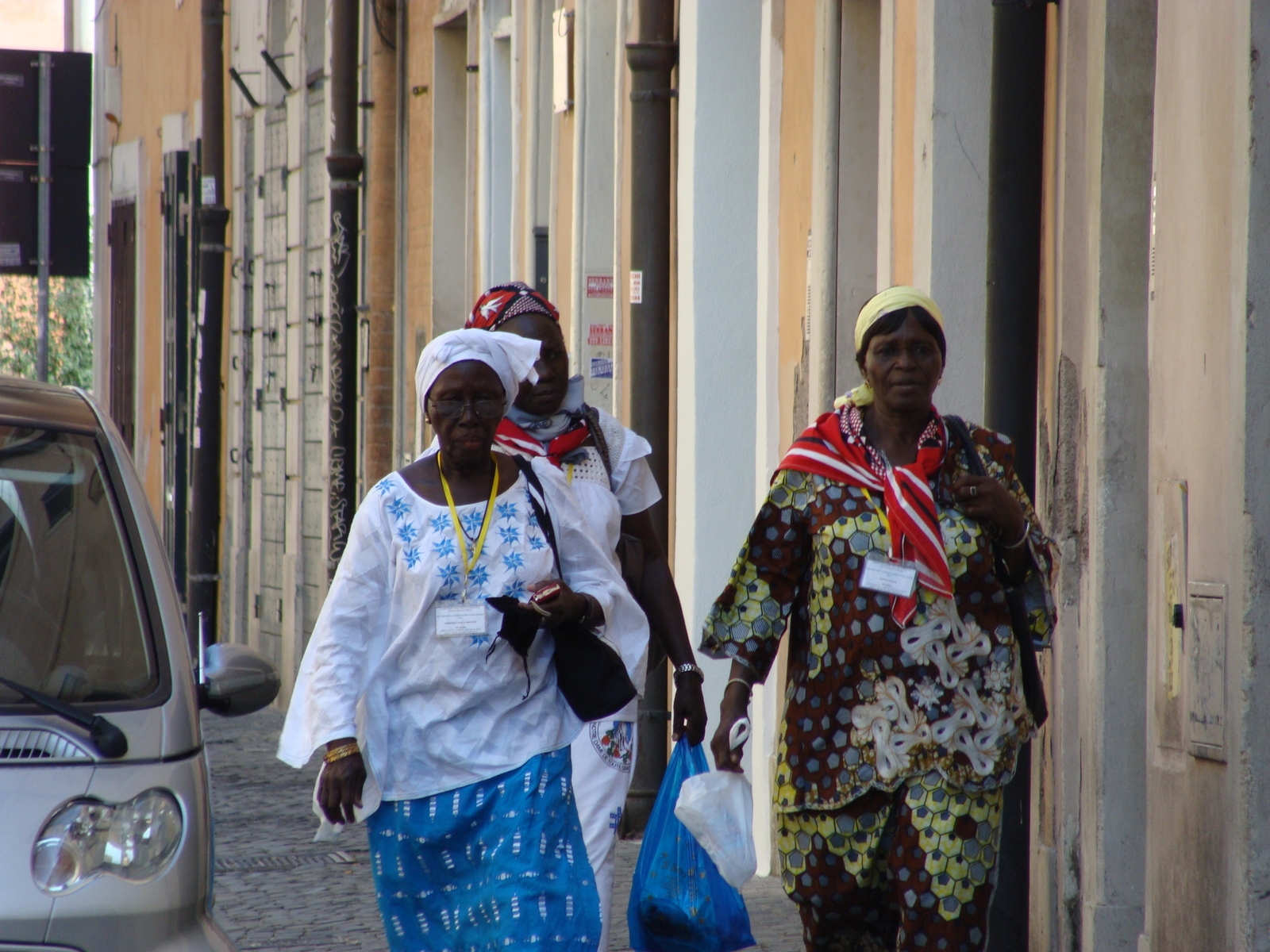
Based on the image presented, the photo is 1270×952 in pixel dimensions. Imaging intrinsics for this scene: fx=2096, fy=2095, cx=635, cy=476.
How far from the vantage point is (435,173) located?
14141 millimetres

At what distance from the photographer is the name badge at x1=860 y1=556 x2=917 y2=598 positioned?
4.47 metres

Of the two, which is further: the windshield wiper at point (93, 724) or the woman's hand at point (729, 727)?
the woman's hand at point (729, 727)

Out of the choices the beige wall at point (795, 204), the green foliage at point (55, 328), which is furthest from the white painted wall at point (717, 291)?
the green foliage at point (55, 328)

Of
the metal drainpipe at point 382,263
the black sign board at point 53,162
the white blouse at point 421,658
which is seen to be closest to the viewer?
the white blouse at point 421,658

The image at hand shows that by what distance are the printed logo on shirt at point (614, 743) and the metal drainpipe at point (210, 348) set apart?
36.2 ft

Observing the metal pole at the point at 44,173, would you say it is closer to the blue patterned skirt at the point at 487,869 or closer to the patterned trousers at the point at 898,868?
the blue patterned skirt at the point at 487,869

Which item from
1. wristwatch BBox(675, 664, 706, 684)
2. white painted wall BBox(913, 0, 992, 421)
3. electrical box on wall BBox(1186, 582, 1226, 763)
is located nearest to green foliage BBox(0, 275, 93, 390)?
white painted wall BBox(913, 0, 992, 421)

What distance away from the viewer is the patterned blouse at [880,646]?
4535mm

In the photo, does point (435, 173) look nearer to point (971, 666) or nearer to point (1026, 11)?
point (1026, 11)

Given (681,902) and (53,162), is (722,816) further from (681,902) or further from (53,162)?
(53,162)

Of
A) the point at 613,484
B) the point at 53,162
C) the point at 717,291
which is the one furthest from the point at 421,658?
the point at 53,162

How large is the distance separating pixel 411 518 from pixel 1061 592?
2411 millimetres

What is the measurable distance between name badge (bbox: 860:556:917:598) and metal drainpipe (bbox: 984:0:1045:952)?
0.64 metres

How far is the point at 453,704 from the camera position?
4.48 meters
